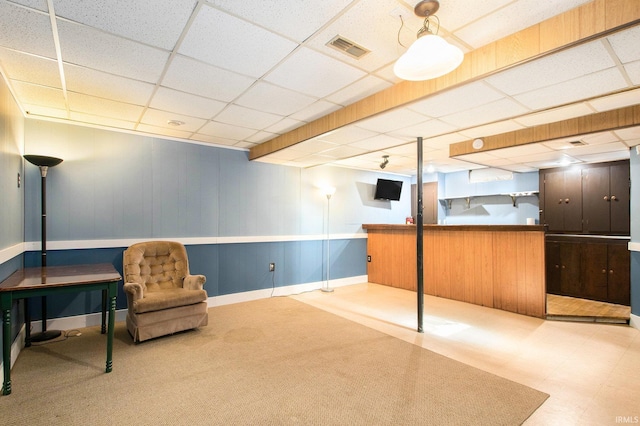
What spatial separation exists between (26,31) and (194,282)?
9.27 feet

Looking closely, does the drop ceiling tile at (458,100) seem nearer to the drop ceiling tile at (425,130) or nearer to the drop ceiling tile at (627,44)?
the drop ceiling tile at (425,130)

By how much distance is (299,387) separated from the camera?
2.52 m

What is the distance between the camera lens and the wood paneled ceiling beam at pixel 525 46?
1.71 meters

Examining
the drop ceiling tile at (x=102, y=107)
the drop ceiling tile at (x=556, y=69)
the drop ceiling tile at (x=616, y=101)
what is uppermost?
the drop ceiling tile at (x=102, y=107)

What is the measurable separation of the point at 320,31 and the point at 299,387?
2.64m

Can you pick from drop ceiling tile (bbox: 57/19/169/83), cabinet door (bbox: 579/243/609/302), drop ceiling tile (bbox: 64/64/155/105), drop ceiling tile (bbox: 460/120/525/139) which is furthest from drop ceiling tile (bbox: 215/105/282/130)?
cabinet door (bbox: 579/243/609/302)

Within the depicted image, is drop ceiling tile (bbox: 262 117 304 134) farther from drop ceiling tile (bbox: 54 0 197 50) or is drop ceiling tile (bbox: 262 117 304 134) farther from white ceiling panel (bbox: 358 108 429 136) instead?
drop ceiling tile (bbox: 54 0 197 50)

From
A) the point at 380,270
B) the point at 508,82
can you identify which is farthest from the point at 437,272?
the point at 508,82

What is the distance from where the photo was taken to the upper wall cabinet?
5383mm

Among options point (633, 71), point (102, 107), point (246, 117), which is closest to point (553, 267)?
point (633, 71)

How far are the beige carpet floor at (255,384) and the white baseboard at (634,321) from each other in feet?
8.95

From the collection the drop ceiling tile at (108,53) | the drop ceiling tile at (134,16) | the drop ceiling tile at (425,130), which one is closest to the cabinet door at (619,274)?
the drop ceiling tile at (425,130)

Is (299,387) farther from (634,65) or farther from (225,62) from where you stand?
(634,65)

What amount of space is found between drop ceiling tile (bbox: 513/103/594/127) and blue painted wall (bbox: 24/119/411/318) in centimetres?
367
